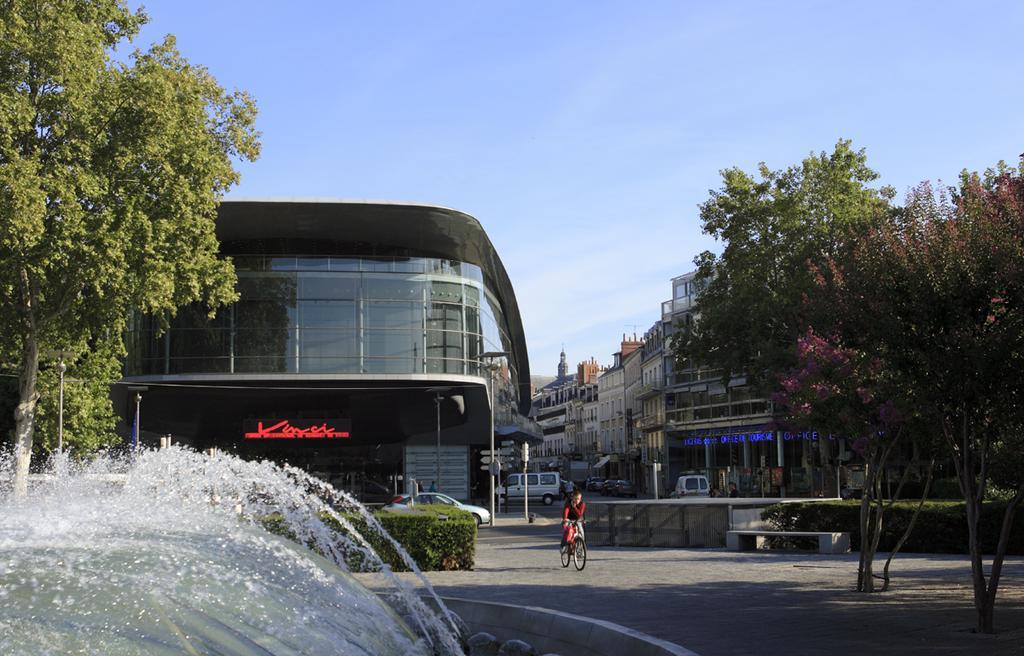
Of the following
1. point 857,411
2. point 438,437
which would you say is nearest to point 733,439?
point 438,437

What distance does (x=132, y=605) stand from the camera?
673 centimetres

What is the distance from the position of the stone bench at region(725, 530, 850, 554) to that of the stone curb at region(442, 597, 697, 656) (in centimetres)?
1275

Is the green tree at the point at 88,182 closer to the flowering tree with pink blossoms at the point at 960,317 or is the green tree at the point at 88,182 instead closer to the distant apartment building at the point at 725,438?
the flowering tree with pink blossoms at the point at 960,317

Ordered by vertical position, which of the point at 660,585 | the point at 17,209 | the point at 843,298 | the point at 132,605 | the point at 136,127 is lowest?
the point at 660,585

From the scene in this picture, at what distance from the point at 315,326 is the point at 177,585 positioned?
1714 inches

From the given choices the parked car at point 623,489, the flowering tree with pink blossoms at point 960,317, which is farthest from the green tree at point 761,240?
the parked car at point 623,489

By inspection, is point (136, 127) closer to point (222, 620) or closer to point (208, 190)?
point (208, 190)

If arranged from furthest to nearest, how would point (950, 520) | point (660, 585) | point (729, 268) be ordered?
point (729, 268)
point (950, 520)
point (660, 585)

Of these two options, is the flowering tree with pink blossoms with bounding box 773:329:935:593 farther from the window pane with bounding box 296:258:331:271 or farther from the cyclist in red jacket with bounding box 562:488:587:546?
the window pane with bounding box 296:258:331:271

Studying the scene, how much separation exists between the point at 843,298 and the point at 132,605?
8.11 meters

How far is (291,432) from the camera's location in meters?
54.0

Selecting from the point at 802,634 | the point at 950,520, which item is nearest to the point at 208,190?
the point at 950,520

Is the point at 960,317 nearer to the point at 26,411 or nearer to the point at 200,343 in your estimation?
the point at 26,411

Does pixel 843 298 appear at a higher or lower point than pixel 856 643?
higher
